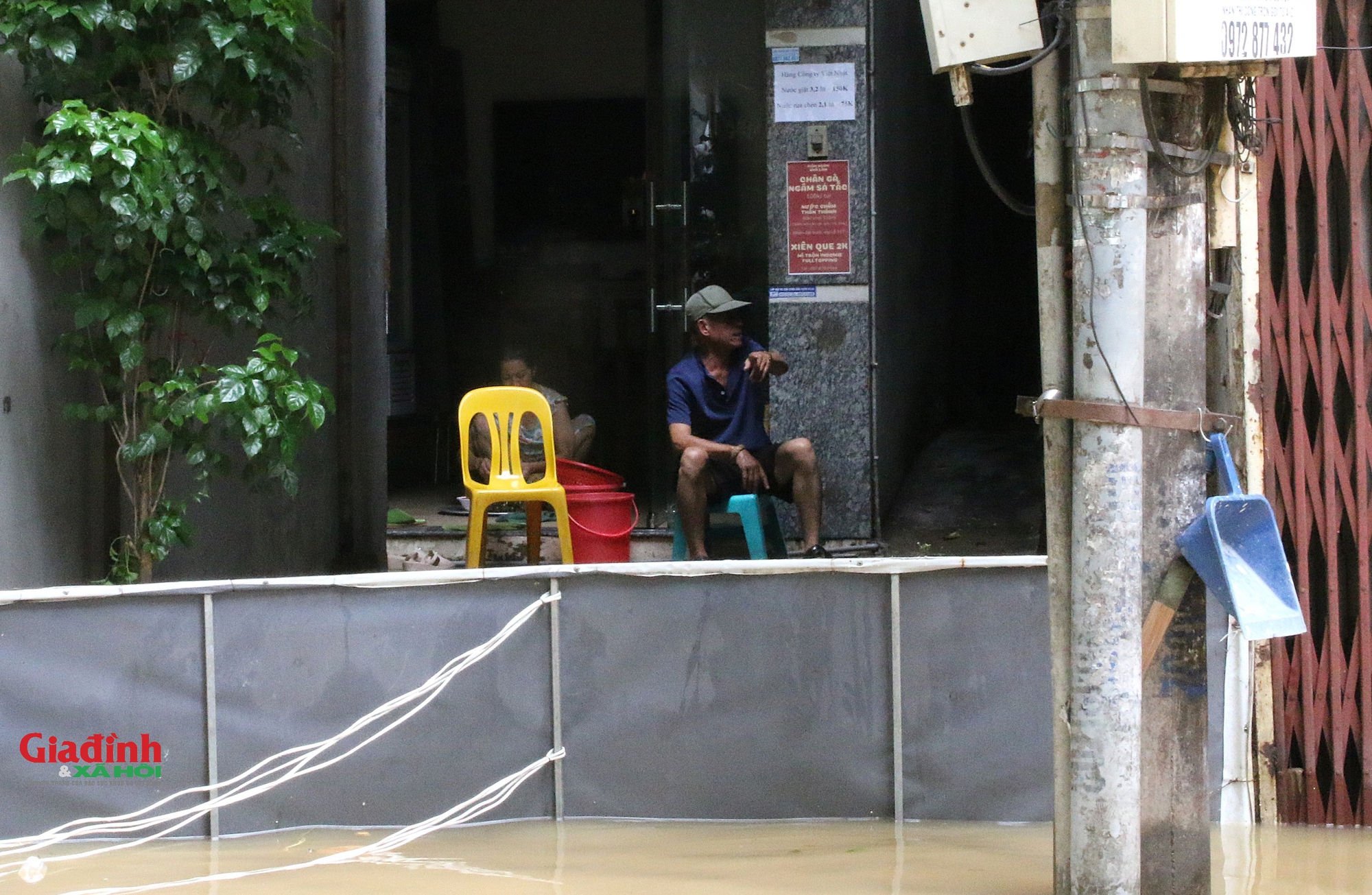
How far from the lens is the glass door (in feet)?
28.1

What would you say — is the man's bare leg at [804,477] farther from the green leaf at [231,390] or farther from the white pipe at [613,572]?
the green leaf at [231,390]

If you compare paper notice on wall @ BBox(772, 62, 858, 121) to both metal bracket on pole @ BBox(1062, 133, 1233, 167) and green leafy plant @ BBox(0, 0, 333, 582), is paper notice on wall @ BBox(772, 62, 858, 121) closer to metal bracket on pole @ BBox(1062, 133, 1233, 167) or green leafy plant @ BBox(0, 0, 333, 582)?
green leafy plant @ BBox(0, 0, 333, 582)

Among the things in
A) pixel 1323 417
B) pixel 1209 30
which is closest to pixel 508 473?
pixel 1323 417

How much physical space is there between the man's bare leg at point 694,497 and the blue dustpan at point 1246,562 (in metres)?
3.71

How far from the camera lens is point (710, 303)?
7.84 m

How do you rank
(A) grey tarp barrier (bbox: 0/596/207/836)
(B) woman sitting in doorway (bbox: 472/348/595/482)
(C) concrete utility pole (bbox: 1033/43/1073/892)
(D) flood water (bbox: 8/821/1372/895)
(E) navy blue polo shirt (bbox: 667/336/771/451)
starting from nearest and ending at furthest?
1. (C) concrete utility pole (bbox: 1033/43/1073/892)
2. (D) flood water (bbox: 8/821/1372/895)
3. (A) grey tarp barrier (bbox: 0/596/207/836)
4. (E) navy blue polo shirt (bbox: 667/336/771/451)
5. (B) woman sitting in doorway (bbox: 472/348/595/482)

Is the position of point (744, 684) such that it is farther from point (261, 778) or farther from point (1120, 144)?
point (1120, 144)

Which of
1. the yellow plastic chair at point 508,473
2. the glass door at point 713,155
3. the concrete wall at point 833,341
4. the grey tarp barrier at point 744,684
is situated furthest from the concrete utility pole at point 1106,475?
the glass door at point 713,155

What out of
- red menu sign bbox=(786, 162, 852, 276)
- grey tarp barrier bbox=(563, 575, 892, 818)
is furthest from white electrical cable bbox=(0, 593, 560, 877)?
red menu sign bbox=(786, 162, 852, 276)

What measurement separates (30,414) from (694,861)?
3.17m

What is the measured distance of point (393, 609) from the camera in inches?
200

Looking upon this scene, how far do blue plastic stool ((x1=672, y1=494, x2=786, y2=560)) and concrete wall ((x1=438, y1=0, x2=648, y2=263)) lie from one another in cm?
389

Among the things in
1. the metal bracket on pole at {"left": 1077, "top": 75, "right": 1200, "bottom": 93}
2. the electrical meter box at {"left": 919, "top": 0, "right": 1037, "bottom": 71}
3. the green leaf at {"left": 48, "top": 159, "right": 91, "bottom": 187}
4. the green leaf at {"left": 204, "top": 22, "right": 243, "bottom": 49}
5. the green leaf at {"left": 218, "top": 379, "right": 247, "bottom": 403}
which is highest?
the green leaf at {"left": 204, "top": 22, "right": 243, "bottom": 49}

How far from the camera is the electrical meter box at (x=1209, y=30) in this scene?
3.56 m
